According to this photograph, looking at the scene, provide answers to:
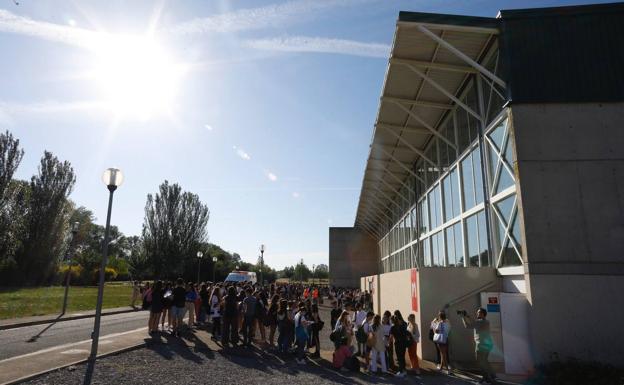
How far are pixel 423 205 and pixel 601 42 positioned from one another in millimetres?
12929

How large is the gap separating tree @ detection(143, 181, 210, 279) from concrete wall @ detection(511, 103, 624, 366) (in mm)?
46965

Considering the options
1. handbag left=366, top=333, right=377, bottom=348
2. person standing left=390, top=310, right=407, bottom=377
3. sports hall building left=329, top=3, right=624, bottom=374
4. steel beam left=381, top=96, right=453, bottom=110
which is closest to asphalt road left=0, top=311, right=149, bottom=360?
handbag left=366, top=333, right=377, bottom=348

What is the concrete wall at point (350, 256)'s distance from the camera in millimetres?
48812

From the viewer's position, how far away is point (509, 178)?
39.9ft

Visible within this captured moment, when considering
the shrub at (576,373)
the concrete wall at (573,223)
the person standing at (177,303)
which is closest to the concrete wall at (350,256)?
the person standing at (177,303)

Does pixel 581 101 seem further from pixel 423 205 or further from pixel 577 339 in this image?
pixel 423 205

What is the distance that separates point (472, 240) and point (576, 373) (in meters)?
6.74

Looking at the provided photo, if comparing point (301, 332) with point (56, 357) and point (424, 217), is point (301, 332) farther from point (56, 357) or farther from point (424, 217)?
point (424, 217)

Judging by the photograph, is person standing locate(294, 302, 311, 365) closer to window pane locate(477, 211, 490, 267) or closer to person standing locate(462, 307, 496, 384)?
person standing locate(462, 307, 496, 384)

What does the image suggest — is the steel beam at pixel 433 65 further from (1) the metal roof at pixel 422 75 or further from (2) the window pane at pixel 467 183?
(2) the window pane at pixel 467 183

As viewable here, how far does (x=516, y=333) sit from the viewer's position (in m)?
10.4

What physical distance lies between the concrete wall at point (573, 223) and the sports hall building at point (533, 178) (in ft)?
0.09

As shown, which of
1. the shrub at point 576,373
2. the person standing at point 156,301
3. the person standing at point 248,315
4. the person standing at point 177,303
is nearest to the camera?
the shrub at point 576,373

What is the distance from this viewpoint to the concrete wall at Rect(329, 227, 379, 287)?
160 feet
